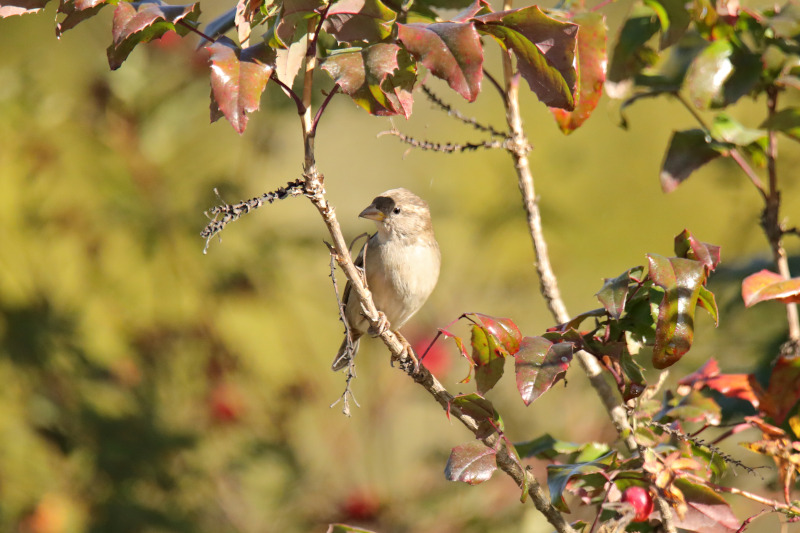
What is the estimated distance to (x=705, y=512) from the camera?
59.4 inches

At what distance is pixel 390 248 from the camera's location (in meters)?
2.95

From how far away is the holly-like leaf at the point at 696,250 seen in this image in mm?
1337

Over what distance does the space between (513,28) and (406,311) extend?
182 centimetres

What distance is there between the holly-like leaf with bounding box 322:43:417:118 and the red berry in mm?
878

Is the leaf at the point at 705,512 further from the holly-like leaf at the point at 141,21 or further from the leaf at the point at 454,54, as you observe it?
the holly-like leaf at the point at 141,21

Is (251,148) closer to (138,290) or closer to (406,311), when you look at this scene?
(138,290)

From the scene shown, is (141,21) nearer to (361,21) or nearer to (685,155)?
(361,21)

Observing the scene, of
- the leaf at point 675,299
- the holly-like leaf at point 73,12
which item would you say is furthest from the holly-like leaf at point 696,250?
the holly-like leaf at point 73,12

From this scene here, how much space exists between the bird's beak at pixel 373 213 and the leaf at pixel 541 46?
1.58m

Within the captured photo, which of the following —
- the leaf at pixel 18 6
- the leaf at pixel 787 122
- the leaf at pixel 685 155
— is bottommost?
the leaf at pixel 685 155

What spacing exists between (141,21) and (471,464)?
946 mm

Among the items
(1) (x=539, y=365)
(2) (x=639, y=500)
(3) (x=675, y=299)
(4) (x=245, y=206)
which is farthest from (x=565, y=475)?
(4) (x=245, y=206)

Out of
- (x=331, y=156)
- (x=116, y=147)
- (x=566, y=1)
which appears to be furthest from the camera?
(x=331, y=156)

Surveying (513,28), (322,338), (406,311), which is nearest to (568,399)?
(406,311)
